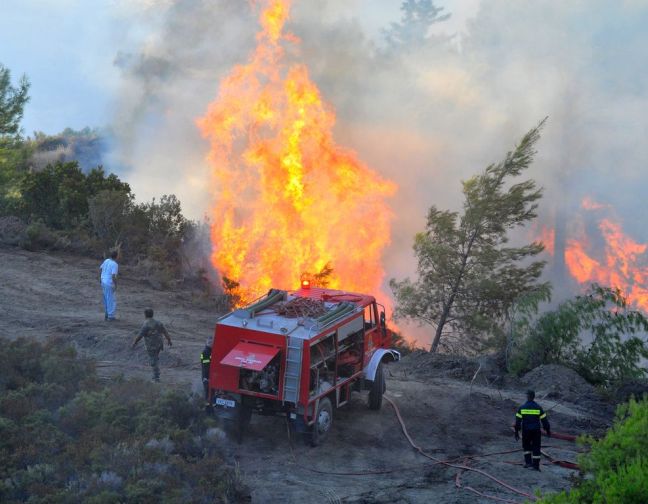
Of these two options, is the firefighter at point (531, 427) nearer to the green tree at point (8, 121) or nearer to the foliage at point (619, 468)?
the foliage at point (619, 468)

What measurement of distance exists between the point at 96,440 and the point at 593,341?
12.7 metres

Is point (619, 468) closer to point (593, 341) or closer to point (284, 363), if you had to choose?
point (284, 363)

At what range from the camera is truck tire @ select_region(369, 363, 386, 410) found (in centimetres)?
1330

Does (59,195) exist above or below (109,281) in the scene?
above

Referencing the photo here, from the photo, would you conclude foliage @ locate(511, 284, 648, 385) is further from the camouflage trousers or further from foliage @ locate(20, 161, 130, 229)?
foliage @ locate(20, 161, 130, 229)

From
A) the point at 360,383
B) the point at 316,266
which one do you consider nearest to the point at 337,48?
the point at 316,266

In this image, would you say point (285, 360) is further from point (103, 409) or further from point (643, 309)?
point (643, 309)

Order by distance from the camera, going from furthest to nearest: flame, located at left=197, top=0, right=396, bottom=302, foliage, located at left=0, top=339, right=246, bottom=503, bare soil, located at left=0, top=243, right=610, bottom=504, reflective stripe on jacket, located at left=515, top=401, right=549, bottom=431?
flame, located at left=197, top=0, right=396, bottom=302, reflective stripe on jacket, located at left=515, top=401, right=549, bottom=431, bare soil, located at left=0, top=243, right=610, bottom=504, foliage, located at left=0, top=339, right=246, bottom=503

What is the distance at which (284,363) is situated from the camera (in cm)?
1076

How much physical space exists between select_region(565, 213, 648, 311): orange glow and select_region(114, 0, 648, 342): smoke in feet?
2.67

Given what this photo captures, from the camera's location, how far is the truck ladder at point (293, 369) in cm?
1070

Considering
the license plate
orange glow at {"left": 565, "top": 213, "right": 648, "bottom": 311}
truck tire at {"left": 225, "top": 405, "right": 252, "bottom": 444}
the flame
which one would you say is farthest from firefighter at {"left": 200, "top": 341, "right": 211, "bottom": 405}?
orange glow at {"left": 565, "top": 213, "right": 648, "bottom": 311}

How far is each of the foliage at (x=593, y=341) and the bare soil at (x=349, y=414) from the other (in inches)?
54.2

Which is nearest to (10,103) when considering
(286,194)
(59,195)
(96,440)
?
(59,195)
